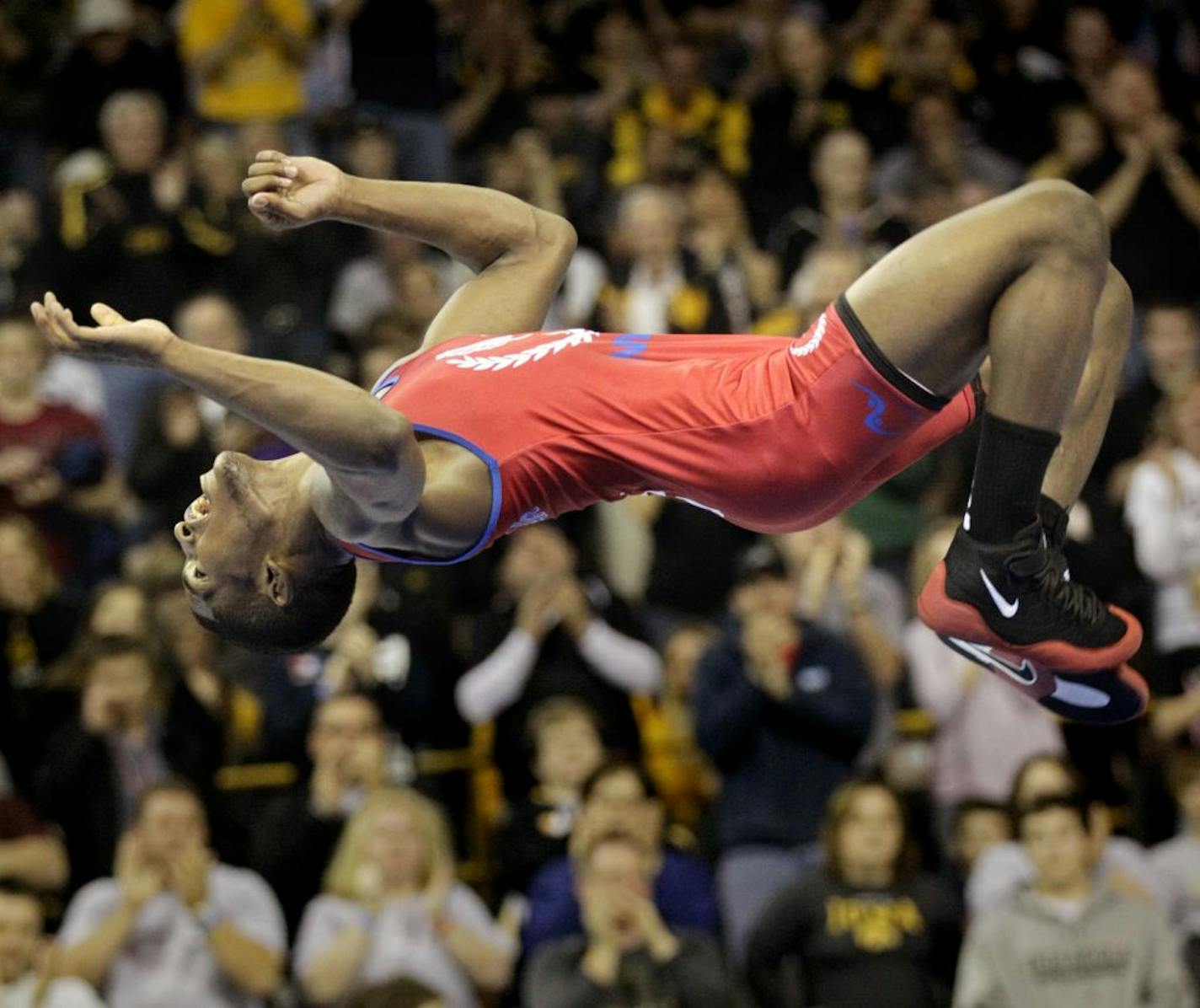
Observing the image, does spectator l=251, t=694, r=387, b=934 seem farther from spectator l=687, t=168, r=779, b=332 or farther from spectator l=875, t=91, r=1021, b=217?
spectator l=875, t=91, r=1021, b=217

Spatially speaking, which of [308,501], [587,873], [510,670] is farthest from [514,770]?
[308,501]

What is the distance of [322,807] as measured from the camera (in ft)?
26.8

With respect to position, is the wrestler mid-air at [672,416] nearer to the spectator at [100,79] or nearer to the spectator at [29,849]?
the spectator at [29,849]

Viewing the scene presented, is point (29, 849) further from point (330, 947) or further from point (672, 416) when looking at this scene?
point (672, 416)

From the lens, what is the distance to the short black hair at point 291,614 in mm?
5297

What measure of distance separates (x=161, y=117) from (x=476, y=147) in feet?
5.10

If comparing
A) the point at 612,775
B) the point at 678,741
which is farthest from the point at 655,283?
the point at 612,775

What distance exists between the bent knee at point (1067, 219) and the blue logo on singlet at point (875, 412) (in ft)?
1.59

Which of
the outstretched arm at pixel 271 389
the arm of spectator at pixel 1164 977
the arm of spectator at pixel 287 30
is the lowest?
the arm of spectator at pixel 1164 977

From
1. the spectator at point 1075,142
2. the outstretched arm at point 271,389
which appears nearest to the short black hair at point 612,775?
the outstretched arm at point 271,389

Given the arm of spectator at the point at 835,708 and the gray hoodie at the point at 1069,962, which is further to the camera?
the arm of spectator at the point at 835,708

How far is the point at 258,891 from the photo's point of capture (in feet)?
25.6

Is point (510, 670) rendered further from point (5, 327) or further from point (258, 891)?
point (5, 327)

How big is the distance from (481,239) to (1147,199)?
6.03 metres
